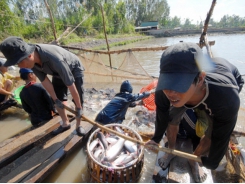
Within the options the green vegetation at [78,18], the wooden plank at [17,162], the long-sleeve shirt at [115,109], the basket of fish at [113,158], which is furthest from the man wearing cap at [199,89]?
the green vegetation at [78,18]

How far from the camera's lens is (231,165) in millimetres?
2480

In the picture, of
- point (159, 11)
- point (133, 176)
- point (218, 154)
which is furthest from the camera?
point (159, 11)

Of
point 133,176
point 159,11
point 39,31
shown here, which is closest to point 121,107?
point 133,176

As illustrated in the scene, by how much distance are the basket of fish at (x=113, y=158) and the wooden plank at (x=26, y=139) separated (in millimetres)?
985

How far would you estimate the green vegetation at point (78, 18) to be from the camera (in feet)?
43.9

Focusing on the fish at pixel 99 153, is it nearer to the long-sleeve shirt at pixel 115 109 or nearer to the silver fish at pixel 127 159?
the silver fish at pixel 127 159

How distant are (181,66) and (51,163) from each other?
2262 millimetres

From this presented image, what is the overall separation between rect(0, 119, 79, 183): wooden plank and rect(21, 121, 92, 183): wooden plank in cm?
6

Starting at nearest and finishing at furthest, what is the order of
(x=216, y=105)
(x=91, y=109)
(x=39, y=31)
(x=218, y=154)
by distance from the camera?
(x=216, y=105) → (x=218, y=154) → (x=91, y=109) → (x=39, y=31)

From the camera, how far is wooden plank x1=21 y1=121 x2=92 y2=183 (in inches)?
84.4

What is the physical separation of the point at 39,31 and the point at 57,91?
1825cm

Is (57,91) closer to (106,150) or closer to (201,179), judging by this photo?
(106,150)

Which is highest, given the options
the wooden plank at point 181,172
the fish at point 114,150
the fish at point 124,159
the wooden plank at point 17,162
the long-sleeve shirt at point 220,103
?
the long-sleeve shirt at point 220,103

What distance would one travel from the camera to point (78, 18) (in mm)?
24812
